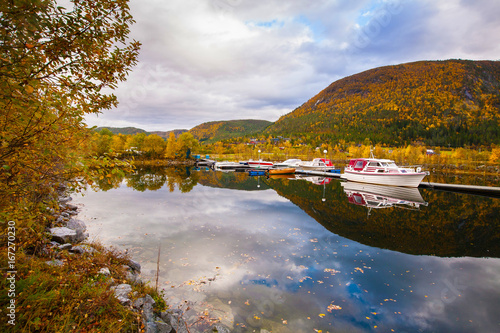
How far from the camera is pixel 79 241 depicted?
830 centimetres

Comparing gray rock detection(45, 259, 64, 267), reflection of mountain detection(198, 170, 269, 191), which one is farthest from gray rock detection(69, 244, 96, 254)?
reflection of mountain detection(198, 170, 269, 191)

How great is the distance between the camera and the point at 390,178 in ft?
90.5

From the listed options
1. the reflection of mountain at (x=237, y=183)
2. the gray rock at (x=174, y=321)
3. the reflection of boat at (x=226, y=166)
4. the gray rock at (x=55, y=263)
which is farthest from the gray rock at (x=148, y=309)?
the reflection of boat at (x=226, y=166)

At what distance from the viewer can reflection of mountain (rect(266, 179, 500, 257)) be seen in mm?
10396

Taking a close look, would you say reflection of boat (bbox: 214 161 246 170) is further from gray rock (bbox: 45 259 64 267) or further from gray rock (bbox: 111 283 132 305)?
gray rock (bbox: 111 283 132 305)

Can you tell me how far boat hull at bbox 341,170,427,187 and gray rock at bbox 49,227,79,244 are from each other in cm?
3046

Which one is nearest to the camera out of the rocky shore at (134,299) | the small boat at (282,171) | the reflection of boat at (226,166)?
the rocky shore at (134,299)

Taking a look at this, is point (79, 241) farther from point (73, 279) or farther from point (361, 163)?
point (361, 163)

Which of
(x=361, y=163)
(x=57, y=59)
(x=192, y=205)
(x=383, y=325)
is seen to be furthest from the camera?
(x=361, y=163)

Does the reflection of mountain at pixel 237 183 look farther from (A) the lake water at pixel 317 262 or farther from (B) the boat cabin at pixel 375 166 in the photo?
(B) the boat cabin at pixel 375 166

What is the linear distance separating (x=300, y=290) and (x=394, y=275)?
3.70 m

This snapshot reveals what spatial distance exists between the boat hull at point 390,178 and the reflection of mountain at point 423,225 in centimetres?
544

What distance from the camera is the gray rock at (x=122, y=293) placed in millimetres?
4565

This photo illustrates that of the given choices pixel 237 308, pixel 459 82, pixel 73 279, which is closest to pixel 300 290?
pixel 237 308
